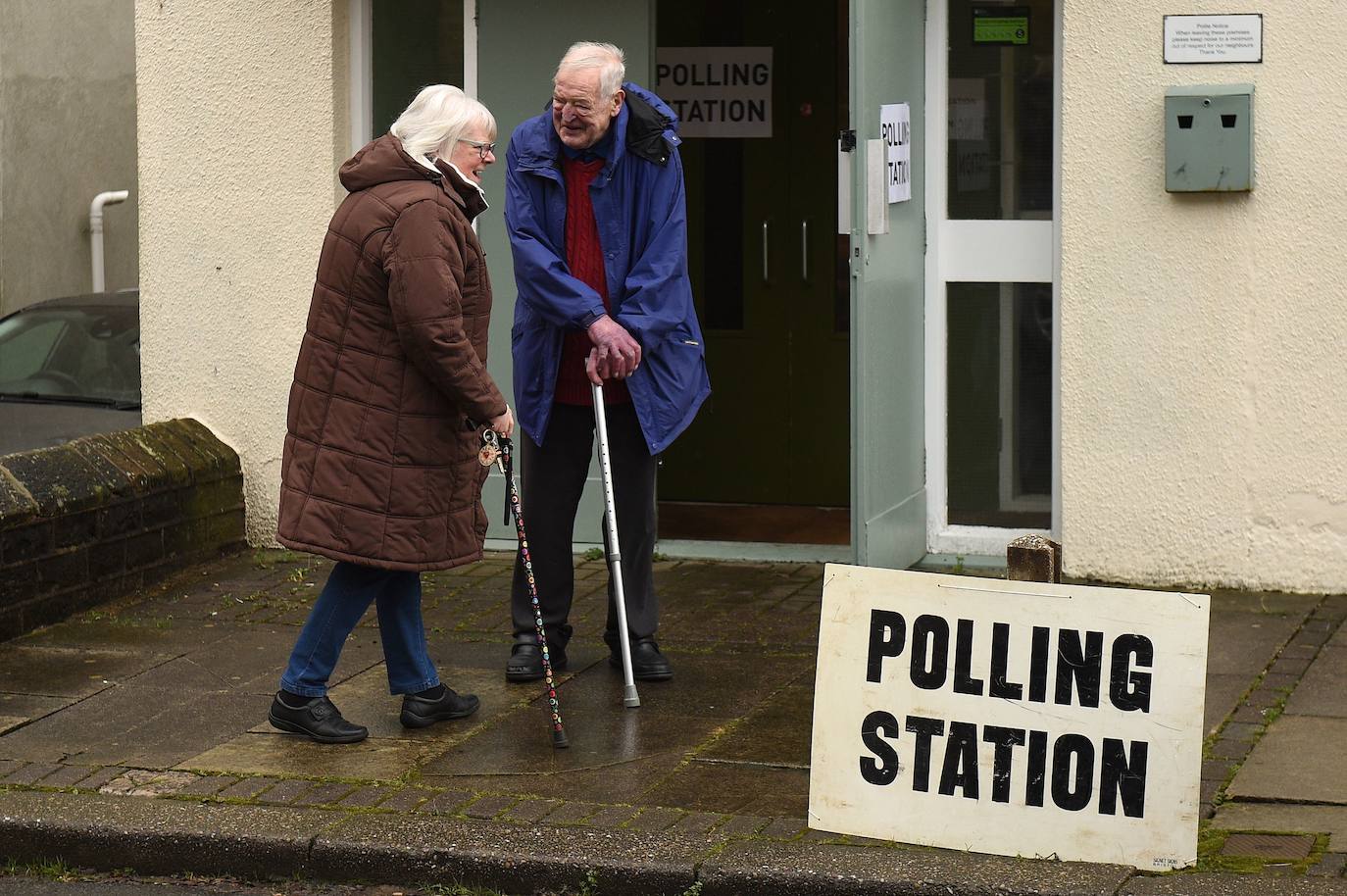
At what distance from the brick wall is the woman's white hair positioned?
2.44 meters

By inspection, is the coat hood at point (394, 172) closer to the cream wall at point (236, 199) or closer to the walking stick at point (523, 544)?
the walking stick at point (523, 544)

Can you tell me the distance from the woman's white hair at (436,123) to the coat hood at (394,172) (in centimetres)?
3

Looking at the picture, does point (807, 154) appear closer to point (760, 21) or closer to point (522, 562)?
point (760, 21)

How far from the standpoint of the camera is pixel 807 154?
9945 mm

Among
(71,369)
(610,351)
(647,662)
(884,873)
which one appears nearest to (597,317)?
(610,351)

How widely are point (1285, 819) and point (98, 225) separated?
13.1 metres

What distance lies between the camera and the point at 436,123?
5.79 m

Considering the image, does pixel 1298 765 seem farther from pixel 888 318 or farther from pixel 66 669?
pixel 66 669

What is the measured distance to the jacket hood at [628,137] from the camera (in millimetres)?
6355

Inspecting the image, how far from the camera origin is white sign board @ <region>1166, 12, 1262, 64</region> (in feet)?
24.9

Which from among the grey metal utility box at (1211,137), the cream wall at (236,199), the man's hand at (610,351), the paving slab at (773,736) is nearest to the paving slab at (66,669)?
the cream wall at (236,199)

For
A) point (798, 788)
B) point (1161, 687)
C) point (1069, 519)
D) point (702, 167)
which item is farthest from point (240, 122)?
point (1161, 687)

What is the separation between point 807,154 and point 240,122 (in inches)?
111

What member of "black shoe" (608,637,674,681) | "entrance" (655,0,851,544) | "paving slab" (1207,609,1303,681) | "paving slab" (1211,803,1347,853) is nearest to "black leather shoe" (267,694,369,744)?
"black shoe" (608,637,674,681)
